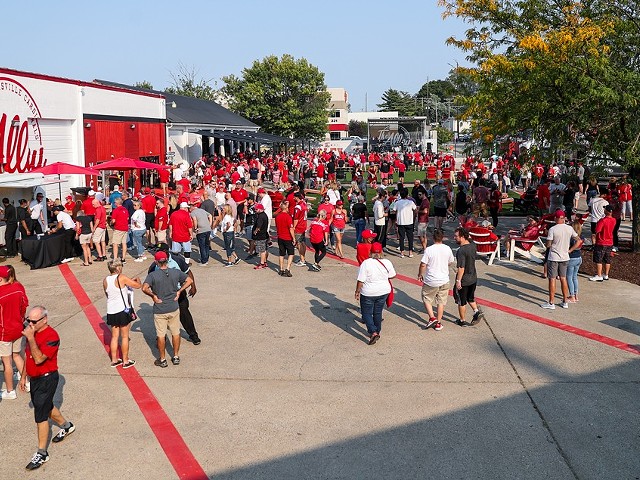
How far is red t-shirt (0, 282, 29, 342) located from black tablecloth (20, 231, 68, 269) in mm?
7720

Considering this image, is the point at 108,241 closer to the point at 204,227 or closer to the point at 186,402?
the point at 204,227

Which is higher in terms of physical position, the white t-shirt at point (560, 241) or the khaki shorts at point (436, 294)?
the white t-shirt at point (560, 241)

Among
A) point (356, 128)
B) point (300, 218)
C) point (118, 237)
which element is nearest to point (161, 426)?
point (300, 218)

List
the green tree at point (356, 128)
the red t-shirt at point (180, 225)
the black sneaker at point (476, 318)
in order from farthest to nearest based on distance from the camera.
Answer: the green tree at point (356, 128) → the red t-shirt at point (180, 225) → the black sneaker at point (476, 318)

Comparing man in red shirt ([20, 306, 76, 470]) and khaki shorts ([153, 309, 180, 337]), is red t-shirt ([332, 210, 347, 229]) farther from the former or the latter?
man in red shirt ([20, 306, 76, 470])

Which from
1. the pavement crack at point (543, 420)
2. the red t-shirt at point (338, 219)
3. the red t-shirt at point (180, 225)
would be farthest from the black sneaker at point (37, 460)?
the red t-shirt at point (338, 219)

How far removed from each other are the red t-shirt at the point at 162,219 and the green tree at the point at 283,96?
158 feet

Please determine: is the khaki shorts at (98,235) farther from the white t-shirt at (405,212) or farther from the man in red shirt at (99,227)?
the white t-shirt at (405,212)

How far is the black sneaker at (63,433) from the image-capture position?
6887 millimetres

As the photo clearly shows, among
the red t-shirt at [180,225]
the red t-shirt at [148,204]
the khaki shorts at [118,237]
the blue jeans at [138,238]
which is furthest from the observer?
the red t-shirt at [148,204]

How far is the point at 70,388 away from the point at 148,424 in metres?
1.60

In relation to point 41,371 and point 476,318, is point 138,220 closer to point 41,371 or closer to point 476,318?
point 476,318

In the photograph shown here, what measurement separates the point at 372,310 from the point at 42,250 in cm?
905

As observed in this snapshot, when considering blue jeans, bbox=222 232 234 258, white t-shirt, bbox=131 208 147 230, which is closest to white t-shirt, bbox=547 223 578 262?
blue jeans, bbox=222 232 234 258
